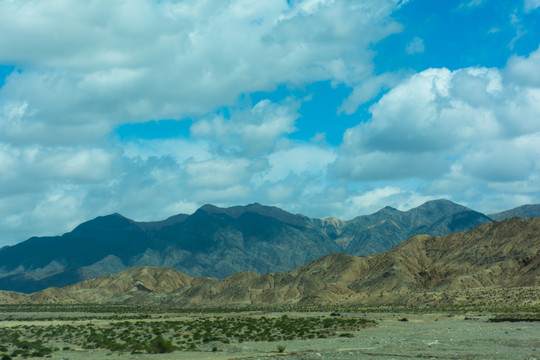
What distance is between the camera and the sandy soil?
37.6m

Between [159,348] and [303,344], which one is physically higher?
[159,348]

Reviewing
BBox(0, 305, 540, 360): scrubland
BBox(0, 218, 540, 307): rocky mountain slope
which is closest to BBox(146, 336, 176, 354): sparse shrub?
BBox(0, 305, 540, 360): scrubland

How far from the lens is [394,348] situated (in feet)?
139

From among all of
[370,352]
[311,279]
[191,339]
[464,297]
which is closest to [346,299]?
[311,279]

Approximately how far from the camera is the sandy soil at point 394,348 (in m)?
37.6

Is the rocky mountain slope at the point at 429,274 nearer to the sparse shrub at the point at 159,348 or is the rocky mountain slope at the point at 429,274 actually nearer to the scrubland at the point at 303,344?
the scrubland at the point at 303,344

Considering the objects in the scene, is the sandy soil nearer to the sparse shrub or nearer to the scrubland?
the scrubland

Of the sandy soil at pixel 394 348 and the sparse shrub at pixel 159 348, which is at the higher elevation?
the sparse shrub at pixel 159 348

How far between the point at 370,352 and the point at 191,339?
20.0 metres

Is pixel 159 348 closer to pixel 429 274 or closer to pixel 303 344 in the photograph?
pixel 303 344

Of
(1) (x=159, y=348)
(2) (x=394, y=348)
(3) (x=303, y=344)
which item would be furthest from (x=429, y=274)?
(1) (x=159, y=348)

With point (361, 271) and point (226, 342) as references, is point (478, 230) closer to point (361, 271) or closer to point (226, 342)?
point (361, 271)

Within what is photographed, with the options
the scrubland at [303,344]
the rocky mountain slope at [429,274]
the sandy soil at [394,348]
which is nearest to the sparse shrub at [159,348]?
the scrubland at [303,344]

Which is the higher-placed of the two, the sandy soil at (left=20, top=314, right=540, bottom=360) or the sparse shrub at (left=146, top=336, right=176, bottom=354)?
the sparse shrub at (left=146, top=336, right=176, bottom=354)
